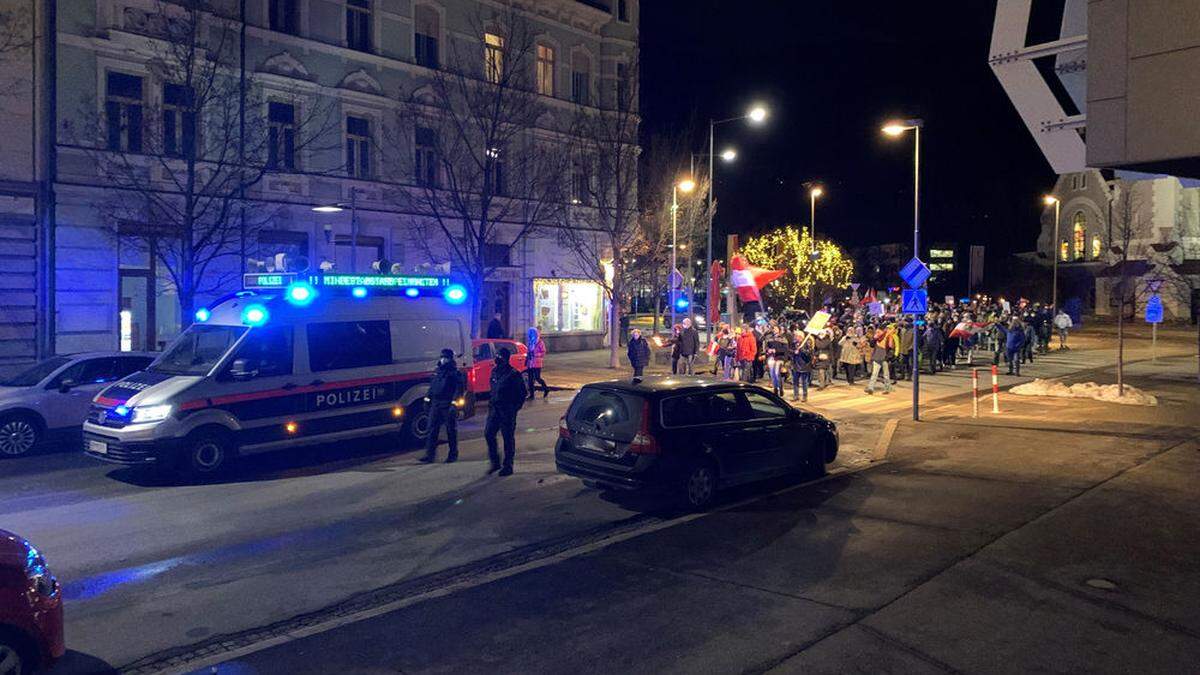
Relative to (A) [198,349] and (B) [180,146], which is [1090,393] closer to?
(A) [198,349]

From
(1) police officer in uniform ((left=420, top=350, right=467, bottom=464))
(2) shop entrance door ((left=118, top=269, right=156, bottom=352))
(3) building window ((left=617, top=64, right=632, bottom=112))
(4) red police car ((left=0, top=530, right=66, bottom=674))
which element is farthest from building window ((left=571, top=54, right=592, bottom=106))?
(4) red police car ((left=0, top=530, right=66, bottom=674))

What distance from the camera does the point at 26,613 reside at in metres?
4.87

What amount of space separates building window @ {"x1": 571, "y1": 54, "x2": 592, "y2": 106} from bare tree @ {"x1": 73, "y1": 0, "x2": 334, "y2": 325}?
13009 mm

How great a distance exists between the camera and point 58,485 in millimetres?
11383

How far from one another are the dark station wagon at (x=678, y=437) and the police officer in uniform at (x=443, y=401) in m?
2.88

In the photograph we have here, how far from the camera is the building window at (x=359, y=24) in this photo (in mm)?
27297

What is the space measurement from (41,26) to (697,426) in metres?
19.5

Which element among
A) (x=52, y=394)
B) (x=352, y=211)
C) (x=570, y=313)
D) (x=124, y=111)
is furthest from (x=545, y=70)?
(x=52, y=394)

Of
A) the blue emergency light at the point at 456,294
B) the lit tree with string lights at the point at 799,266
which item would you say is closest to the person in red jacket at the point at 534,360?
the blue emergency light at the point at 456,294

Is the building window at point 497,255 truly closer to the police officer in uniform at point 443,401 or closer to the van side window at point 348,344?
the van side window at point 348,344

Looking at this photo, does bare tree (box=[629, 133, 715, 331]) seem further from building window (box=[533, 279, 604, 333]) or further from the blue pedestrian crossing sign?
the blue pedestrian crossing sign

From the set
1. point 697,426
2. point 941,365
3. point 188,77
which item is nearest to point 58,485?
point 697,426

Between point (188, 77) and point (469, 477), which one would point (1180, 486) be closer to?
point (469, 477)

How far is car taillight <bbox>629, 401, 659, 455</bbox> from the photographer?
31.3 feet
